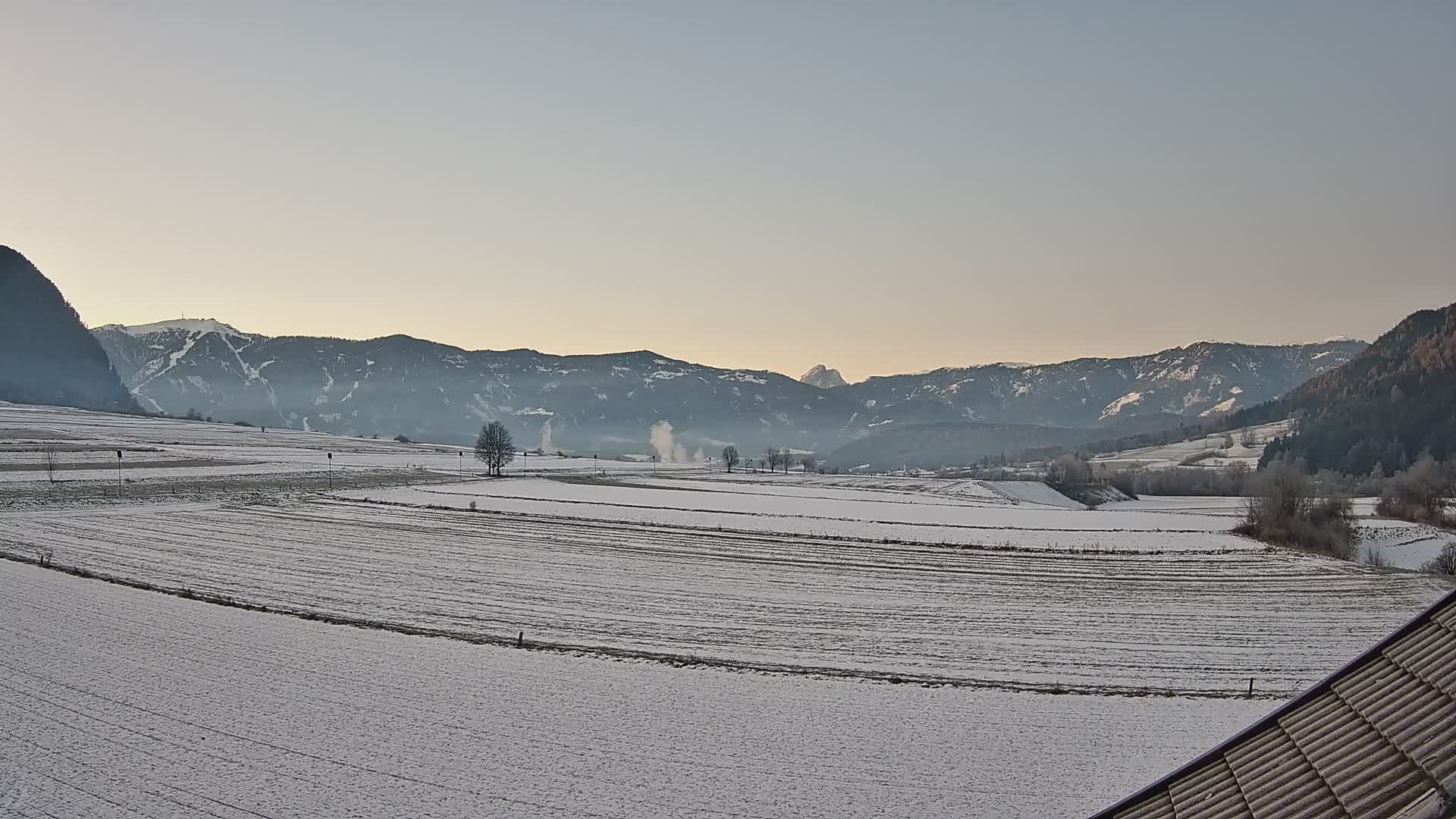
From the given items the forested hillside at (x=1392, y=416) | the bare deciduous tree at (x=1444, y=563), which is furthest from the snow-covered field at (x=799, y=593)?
the forested hillside at (x=1392, y=416)

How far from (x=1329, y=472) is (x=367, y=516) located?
139929 millimetres

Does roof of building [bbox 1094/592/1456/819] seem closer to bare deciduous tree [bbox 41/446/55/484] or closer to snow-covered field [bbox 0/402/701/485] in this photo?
snow-covered field [bbox 0/402/701/485]

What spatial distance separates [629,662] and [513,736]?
7134mm

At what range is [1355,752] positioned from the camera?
6.60 metres

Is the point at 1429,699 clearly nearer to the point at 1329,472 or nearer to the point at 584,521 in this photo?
the point at 584,521

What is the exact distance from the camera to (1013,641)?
30.2 metres

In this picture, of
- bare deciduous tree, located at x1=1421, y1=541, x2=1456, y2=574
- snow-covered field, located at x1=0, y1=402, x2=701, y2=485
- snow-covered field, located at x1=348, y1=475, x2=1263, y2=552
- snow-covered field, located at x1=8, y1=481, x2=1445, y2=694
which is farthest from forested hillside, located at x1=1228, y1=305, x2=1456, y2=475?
snow-covered field, located at x1=8, y1=481, x2=1445, y2=694

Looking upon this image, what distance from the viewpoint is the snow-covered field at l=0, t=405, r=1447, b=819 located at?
1616cm

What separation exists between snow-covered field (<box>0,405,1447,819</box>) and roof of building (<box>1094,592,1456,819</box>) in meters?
7.87

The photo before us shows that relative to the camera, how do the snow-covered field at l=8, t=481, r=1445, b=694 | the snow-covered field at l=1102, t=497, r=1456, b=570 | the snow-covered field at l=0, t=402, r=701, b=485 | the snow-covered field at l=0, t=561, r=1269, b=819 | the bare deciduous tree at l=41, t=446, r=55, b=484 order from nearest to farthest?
the snow-covered field at l=0, t=561, r=1269, b=819 → the snow-covered field at l=8, t=481, r=1445, b=694 → the snow-covered field at l=1102, t=497, r=1456, b=570 → the bare deciduous tree at l=41, t=446, r=55, b=484 → the snow-covered field at l=0, t=402, r=701, b=485

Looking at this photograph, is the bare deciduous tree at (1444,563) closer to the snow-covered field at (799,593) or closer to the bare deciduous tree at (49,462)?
the snow-covered field at (799,593)

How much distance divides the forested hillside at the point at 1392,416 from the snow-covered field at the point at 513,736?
152 meters

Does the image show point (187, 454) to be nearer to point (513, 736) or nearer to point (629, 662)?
point (629, 662)

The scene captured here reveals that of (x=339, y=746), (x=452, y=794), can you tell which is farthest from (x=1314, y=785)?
(x=339, y=746)
